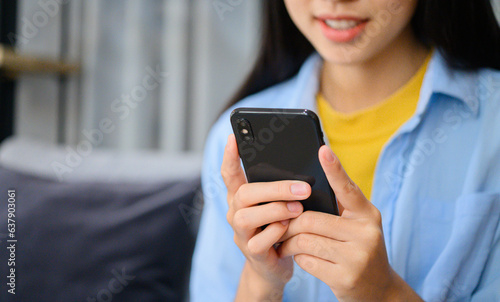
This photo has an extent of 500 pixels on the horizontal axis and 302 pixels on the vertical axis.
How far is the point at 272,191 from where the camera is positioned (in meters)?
0.53

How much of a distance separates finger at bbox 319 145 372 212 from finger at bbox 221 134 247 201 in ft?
0.41

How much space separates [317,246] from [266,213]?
72 millimetres

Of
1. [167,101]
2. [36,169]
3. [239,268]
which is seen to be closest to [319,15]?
[239,268]

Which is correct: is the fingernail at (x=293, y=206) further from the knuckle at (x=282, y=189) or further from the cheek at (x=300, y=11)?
the cheek at (x=300, y=11)

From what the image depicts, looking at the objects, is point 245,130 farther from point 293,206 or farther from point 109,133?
point 109,133

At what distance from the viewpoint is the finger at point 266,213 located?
1.78 feet

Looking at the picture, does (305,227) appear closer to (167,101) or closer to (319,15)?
(319,15)

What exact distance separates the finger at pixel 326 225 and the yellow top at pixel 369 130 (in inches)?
10.1

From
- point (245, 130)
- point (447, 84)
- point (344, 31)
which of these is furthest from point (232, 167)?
point (447, 84)

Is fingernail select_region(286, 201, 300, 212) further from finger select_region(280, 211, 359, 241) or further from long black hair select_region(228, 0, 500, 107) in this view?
long black hair select_region(228, 0, 500, 107)

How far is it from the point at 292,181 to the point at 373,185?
0.26 m

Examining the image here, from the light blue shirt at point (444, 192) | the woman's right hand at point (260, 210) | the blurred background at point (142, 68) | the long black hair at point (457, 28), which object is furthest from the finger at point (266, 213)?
the blurred background at point (142, 68)

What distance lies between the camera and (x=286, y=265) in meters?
0.63

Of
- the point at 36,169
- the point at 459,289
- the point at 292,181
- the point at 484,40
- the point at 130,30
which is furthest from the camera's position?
the point at 130,30
